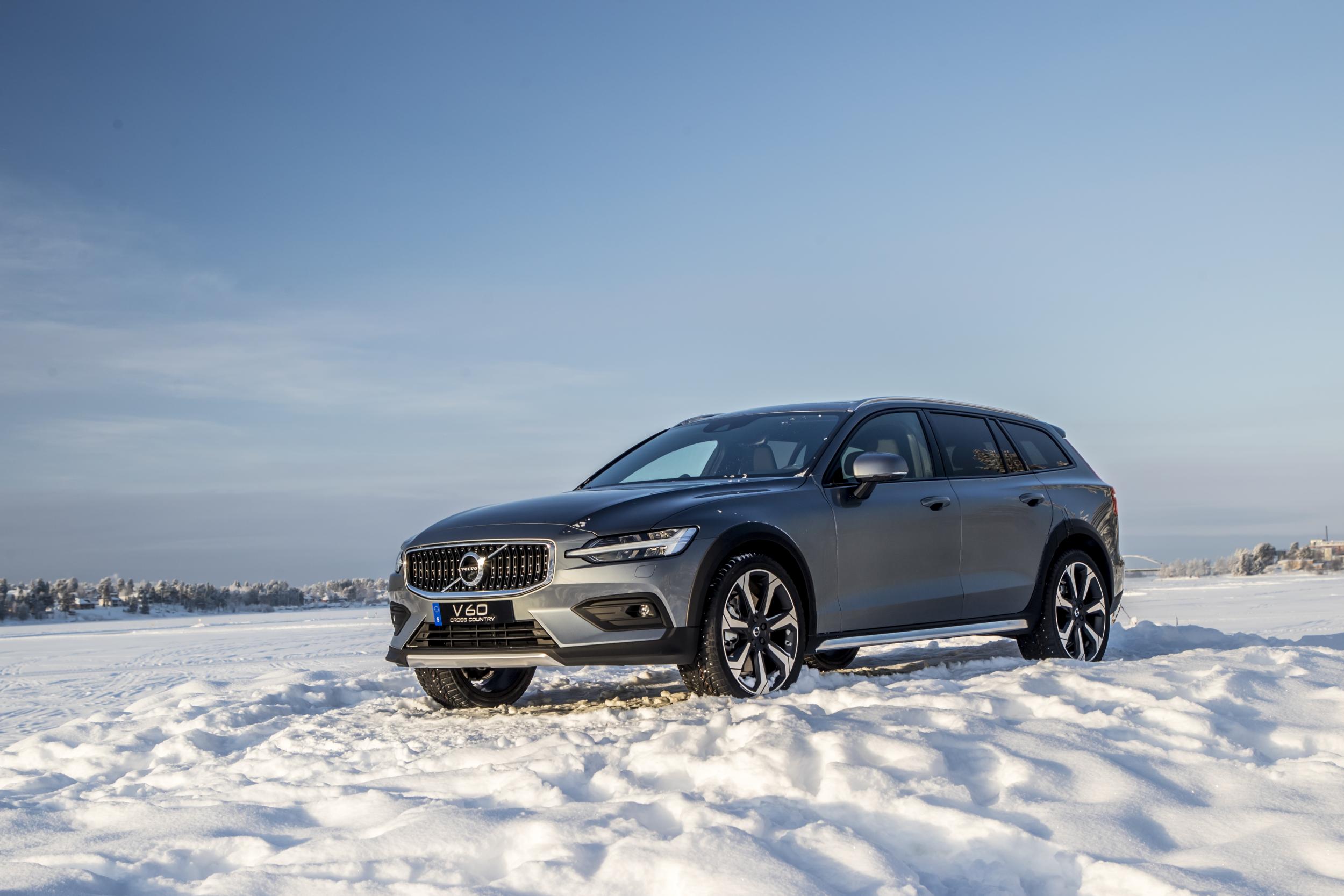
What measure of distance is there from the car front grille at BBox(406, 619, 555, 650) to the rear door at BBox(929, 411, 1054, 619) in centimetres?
296

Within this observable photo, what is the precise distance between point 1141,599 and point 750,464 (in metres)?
18.7

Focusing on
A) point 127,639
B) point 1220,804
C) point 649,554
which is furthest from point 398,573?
point 127,639

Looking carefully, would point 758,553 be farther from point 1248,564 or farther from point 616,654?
point 1248,564

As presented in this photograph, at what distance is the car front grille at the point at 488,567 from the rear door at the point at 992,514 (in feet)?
9.60

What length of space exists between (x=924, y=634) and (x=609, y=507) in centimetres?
216

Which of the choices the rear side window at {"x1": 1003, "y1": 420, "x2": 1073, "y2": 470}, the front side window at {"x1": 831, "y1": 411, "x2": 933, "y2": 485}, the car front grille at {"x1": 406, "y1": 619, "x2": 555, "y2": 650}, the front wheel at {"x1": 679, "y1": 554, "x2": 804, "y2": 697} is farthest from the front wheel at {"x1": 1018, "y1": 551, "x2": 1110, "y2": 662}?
the car front grille at {"x1": 406, "y1": 619, "x2": 555, "y2": 650}

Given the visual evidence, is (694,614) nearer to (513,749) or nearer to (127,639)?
(513,749)

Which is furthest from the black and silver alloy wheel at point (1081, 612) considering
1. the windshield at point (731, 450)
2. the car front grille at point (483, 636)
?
the car front grille at point (483, 636)

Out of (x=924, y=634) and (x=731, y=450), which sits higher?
(x=731, y=450)

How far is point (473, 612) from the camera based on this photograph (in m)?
6.22

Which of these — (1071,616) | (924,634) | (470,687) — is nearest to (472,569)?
(470,687)

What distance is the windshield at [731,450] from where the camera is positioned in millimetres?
7137

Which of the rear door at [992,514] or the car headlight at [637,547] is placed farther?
the rear door at [992,514]

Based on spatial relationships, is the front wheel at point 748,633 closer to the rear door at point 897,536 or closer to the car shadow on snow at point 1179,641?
the rear door at point 897,536
